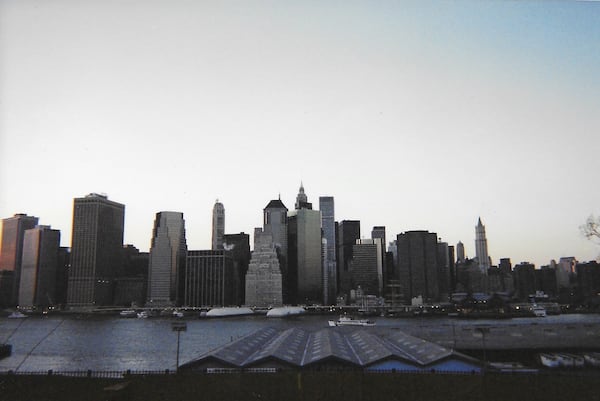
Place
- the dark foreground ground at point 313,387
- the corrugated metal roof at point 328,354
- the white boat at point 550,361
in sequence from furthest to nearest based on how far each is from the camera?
the white boat at point 550,361 < the corrugated metal roof at point 328,354 < the dark foreground ground at point 313,387

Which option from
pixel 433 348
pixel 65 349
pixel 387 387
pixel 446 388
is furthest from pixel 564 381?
pixel 65 349

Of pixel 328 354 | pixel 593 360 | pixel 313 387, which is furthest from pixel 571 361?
pixel 313 387

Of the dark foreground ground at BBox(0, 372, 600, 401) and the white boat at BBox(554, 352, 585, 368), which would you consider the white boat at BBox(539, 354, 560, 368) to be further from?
the dark foreground ground at BBox(0, 372, 600, 401)

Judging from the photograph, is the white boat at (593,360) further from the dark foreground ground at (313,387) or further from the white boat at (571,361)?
the dark foreground ground at (313,387)

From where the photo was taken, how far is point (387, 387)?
82.2 ft

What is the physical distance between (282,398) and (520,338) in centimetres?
6130

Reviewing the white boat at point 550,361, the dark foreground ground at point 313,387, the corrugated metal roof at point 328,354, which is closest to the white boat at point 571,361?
the white boat at point 550,361

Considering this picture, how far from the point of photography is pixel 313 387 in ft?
82.2

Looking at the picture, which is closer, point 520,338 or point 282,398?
point 282,398

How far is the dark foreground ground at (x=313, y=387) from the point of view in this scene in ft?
78.7

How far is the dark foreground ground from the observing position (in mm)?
24000

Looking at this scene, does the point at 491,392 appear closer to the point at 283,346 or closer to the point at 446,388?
the point at 446,388

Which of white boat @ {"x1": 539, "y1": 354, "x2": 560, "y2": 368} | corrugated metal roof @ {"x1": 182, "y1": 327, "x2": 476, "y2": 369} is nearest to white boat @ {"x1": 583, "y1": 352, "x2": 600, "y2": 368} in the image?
white boat @ {"x1": 539, "y1": 354, "x2": 560, "y2": 368}

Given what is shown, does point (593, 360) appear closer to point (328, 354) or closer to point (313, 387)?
point (328, 354)
